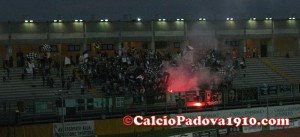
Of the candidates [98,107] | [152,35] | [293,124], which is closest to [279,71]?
[152,35]

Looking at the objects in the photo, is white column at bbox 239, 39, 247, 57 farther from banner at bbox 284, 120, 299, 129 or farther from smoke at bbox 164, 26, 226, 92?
banner at bbox 284, 120, 299, 129

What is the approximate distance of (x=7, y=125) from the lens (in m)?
29.0

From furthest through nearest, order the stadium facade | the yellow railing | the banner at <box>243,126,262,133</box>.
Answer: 1. the stadium facade
2. the yellow railing
3. the banner at <box>243,126,262,133</box>

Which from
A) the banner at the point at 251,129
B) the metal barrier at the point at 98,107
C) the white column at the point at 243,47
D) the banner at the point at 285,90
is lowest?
the banner at the point at 251,129

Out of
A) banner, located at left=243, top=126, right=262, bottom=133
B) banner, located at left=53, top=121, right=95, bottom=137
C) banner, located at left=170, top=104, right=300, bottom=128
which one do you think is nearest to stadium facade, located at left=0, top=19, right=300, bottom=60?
banner, located at left=170, top=104, right=300, bottom=128

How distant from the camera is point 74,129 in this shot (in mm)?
31000

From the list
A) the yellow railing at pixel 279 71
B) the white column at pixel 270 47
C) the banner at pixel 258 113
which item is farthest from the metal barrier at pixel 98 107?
the white column at pixel 270 47

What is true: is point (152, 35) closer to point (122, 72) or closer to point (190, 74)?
point (190, 74)

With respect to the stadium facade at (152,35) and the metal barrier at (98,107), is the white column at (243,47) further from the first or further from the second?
the metal barrier at (98,107)

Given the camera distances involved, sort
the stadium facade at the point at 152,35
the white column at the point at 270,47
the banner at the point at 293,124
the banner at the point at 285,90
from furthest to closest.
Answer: the white column at the point at 270,47 → the stadium facade at the point at 152,35 → the banner at the point at 285,90 → the banner at the point at 293,124

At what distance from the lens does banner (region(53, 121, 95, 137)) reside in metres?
30.4

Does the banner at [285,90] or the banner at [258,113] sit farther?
the banner at [285,90]

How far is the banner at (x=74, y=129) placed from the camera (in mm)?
30359

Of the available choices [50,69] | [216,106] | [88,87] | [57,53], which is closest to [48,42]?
[57,53]
